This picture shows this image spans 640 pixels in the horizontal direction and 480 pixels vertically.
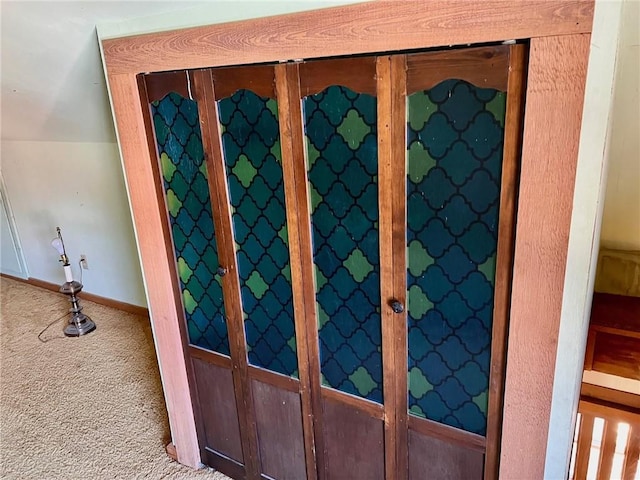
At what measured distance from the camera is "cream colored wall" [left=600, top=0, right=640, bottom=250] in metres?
1.42

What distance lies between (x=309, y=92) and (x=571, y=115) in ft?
1.94

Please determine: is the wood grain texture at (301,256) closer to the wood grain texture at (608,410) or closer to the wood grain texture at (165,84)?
the wood grain texture at (165,84)

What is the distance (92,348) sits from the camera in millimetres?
2953

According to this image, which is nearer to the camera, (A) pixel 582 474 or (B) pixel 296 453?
(A) pixel 582 474

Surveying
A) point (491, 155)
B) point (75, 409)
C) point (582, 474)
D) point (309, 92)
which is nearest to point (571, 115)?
point (491, 155)

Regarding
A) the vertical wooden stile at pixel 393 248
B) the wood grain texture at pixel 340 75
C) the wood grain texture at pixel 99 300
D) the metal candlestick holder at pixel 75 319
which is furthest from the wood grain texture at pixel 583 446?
the metal candlestick holder at pixel 75 319

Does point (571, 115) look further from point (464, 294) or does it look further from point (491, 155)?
point (464, 294)

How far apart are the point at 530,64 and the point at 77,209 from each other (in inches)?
120

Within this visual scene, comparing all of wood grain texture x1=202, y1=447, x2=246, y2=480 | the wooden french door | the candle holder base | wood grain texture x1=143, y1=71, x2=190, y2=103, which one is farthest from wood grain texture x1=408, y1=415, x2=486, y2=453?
the candle holder base

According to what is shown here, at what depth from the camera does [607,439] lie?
1360 millimetres

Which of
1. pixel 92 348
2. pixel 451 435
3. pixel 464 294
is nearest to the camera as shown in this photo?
pixel 464 294

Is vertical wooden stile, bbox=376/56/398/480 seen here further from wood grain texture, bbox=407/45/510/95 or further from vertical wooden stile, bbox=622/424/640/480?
vertical wooden stile, bbox=622/424/640/480

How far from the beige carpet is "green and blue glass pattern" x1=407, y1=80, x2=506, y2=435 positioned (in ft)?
3.66

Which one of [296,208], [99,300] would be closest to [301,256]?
[296,208]
